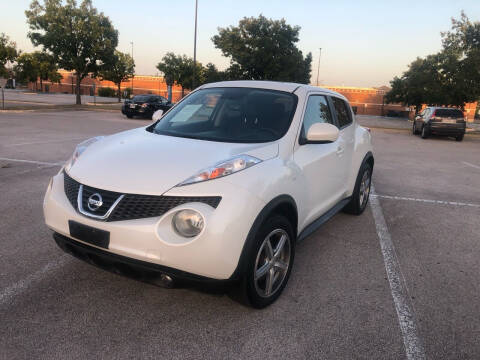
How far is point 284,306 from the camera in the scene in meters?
3.12

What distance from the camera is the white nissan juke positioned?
2.49m

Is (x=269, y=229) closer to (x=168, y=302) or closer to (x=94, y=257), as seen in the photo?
(x=168, y=302)

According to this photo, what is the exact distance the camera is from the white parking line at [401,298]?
106 inches

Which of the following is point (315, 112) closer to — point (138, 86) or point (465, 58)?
point (465, 58)

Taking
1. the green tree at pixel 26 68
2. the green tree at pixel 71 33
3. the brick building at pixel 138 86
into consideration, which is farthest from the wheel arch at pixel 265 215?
the green tree at pixel 26 68

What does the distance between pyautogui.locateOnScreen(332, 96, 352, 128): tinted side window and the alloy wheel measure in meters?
1.97

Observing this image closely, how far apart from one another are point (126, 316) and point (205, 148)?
1.34 meters

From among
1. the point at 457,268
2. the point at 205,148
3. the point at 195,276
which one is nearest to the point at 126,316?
the point at 195,276

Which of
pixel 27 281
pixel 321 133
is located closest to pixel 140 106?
pixel 27 281

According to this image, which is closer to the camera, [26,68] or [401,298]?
[401,298]

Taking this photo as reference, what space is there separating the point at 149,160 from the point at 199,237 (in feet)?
2.46

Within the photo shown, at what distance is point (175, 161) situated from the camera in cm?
282

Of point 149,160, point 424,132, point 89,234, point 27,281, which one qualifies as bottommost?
point 27,281

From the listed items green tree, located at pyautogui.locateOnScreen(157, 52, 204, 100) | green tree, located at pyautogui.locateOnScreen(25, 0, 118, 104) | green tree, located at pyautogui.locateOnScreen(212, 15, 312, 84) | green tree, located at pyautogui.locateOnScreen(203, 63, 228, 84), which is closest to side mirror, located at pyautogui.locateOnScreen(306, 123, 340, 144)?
green tree, located at pyautogui.locateOnScreen(25, 0, 118, 104)
